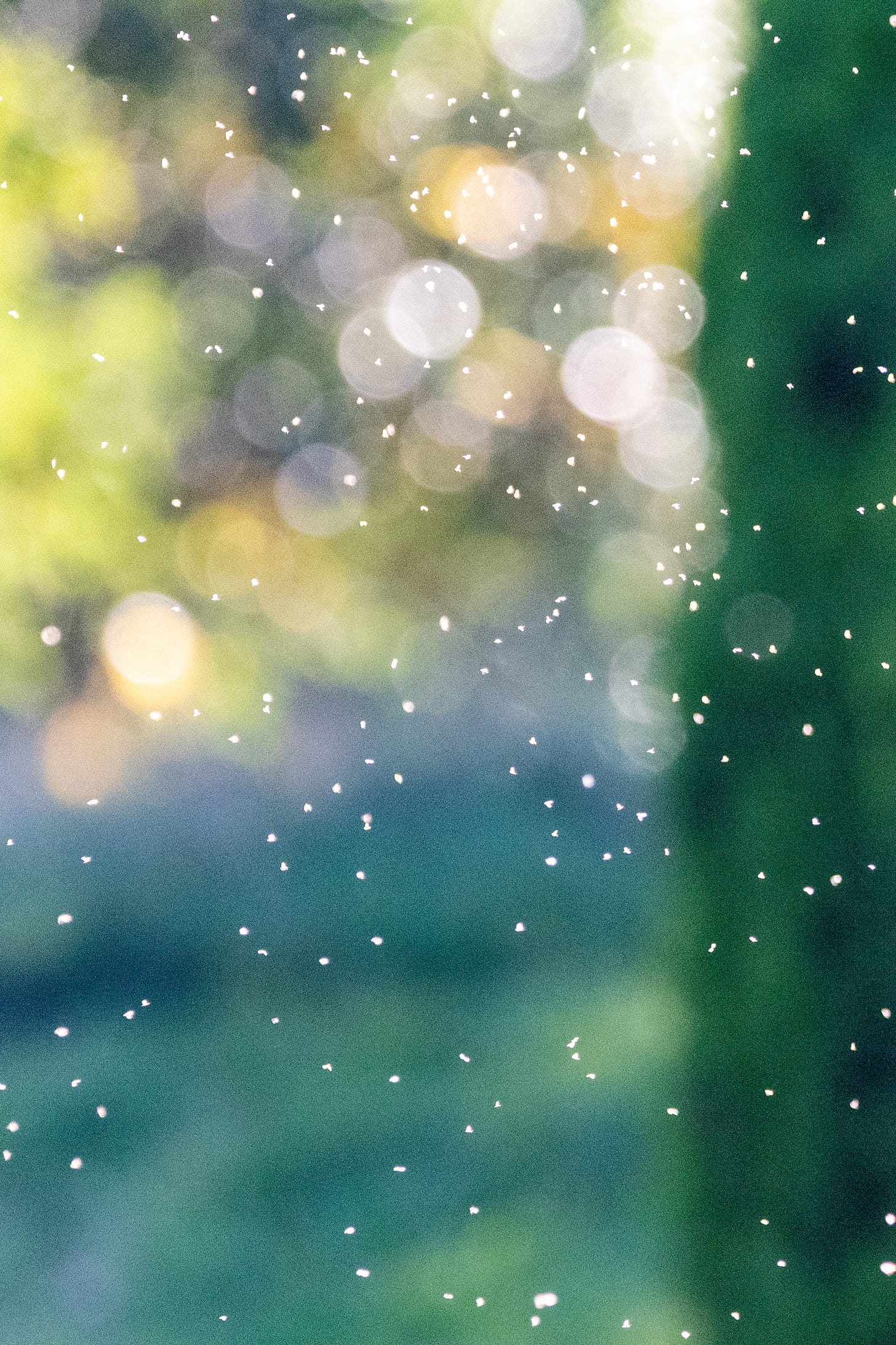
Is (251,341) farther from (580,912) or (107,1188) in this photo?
(107,1188)

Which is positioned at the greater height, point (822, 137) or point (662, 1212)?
point (822, 137)

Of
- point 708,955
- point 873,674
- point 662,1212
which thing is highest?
point 873,674

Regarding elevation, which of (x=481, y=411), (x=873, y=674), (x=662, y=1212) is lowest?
(x=662, y=1212)

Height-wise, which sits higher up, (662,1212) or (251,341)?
(251,341)

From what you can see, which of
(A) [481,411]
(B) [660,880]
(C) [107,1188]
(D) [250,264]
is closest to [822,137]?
(A) [481,411]

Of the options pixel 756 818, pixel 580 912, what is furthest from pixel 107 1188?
pixel 756 818

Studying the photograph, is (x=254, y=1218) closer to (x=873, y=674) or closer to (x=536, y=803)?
(x=536, y=803)
